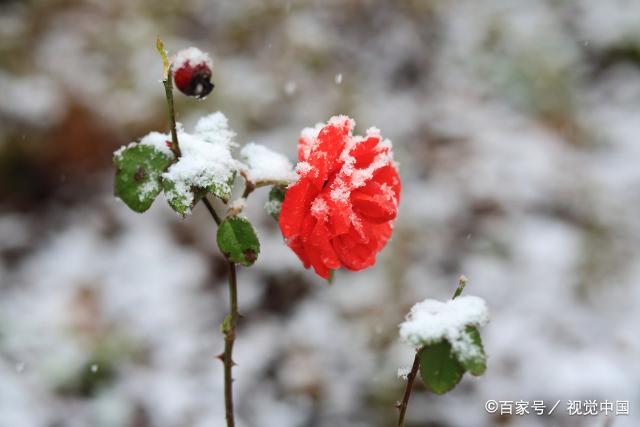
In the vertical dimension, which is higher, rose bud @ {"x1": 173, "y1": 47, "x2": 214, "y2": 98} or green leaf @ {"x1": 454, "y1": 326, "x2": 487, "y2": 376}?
rose bud @ {"x1": 173, "y1": 47, "x2": 214, "y2": 98}

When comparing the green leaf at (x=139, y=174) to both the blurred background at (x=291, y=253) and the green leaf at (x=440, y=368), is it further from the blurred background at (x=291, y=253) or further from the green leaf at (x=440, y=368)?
the blurred background at (x=291, y=253)

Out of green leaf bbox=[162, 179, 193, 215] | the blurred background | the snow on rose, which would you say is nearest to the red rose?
the snow on rose

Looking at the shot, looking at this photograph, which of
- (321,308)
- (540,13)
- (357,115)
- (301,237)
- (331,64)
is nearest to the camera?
(301,237)

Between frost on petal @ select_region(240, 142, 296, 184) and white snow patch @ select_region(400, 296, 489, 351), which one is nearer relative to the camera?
white snow patch @ select_region(400, 296, 489, 351)

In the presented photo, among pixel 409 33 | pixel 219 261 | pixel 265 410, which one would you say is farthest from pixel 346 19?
pixel 265 410

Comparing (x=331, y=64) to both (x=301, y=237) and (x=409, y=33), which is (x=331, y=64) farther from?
(x=301, y=237)

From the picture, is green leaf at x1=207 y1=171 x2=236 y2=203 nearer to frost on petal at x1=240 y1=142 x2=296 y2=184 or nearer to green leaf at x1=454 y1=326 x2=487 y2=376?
frost on petal at x1=240 y1=142 x2=296 y2=184
